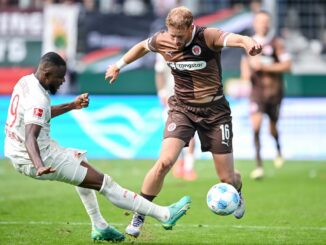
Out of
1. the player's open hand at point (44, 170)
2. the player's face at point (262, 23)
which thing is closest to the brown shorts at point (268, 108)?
the player's face at point (262, 23)

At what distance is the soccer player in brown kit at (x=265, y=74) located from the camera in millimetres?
17375

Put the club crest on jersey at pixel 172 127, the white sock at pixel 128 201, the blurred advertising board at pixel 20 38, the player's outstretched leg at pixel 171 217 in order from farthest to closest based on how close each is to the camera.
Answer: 1. the blurred advertising board at pixel 20 38
2. the club crest on jersey at pixel 172 127
3. the player's outstretched leg at pixel 171 217
4. the white sock at pixel 128 201

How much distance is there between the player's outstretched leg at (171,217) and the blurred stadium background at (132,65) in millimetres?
11219

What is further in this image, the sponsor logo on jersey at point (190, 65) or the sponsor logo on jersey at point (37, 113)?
the sponsor logo on jersey at point (190, 65)

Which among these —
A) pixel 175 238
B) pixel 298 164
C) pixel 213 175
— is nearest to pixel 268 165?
pixel 298 164

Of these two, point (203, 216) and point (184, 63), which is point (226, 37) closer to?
point (184, 63)

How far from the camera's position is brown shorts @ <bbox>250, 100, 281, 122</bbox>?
17.8 m

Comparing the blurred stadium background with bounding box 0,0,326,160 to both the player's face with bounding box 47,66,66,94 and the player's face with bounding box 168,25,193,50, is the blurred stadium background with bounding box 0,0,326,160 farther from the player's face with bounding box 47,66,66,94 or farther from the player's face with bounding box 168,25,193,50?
the player's face with bounding box 47,66,66,94

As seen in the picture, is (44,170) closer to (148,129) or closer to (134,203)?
(134,203)

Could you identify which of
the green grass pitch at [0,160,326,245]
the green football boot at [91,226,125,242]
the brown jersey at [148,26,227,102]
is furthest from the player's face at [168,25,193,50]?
the green football boot at [91,226,125,242]

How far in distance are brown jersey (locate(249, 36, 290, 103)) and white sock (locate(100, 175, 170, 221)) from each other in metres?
8.81

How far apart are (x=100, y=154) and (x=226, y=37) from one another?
458 inches

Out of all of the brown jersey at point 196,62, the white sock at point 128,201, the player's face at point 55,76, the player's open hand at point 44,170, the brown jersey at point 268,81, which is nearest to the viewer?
the player's open hand at point 44,170

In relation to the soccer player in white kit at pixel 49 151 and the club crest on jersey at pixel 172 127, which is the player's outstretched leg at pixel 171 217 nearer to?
the soccer player in white kit at pixel 49 151
